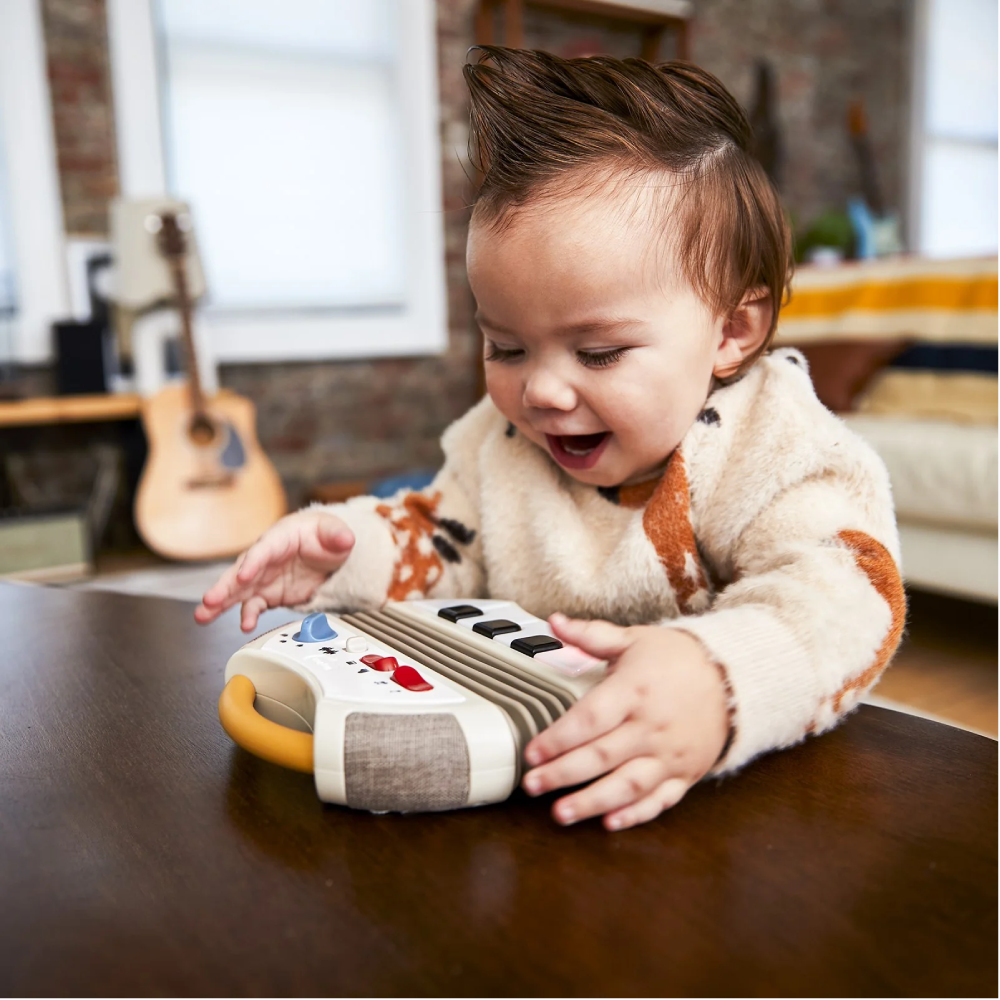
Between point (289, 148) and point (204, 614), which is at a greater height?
point (289, 148)

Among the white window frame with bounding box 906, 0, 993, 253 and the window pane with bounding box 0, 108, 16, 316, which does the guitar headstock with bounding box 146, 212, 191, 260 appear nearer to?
the window pane with bounding box 0, 108, 16, 316

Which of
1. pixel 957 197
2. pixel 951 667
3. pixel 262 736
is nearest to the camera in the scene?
pixel 262 736

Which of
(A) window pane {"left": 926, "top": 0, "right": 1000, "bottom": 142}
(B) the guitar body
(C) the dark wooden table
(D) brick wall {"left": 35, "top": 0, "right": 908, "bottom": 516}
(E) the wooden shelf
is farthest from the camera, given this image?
(A) window pane {"left": 926, "top": 0, "right": 1000, "bottom": 142}

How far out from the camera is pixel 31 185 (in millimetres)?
2623

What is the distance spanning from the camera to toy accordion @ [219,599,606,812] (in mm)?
408

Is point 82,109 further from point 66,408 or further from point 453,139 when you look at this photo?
point 453,139

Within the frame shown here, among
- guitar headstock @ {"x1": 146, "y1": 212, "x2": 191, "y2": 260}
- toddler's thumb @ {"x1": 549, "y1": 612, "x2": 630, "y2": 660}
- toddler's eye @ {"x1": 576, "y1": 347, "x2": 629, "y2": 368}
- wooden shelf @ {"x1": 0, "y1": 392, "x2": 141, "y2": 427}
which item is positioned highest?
guitar headstock @ {"x1": 146, "y1": 212, "x2": 191, "y2": 260}

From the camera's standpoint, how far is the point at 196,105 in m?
2.90

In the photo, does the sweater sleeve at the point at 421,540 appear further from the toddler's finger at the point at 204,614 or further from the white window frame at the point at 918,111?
the white window frame at the point at 918,111

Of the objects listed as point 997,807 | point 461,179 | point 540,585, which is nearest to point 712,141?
point 540,585

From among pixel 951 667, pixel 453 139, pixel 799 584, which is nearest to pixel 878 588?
pixel 799 584

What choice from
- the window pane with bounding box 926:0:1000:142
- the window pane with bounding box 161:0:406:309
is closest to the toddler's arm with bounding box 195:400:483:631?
the window pane with bounding box 161:0:406:309

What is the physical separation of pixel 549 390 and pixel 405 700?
10.4 inches

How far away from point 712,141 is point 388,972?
577 millimetres
